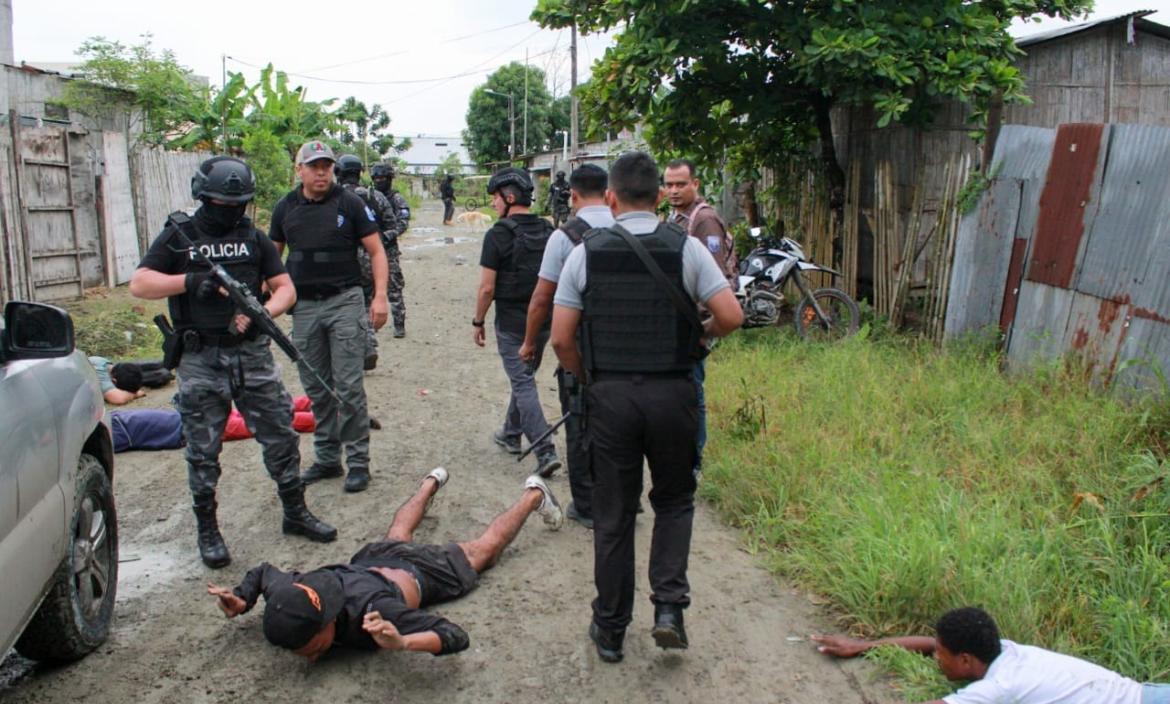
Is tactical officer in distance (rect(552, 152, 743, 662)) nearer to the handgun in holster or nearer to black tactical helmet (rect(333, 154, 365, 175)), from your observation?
the handgun in holster

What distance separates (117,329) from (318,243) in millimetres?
5171

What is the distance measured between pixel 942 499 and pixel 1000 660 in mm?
1492

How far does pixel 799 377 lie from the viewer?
23.1ft

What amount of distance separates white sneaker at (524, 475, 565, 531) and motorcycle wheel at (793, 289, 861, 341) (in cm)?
483

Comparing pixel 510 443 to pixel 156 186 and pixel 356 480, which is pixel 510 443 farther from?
pixel 156 186

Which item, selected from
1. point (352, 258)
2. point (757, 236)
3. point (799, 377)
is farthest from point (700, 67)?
point (352, 258)

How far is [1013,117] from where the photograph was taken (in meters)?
10.1

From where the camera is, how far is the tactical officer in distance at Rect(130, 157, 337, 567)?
4242mm

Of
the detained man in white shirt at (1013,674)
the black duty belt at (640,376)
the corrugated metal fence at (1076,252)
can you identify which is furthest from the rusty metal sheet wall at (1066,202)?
the black duty belt at (640,376)

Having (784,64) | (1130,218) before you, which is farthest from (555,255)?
(784,64)

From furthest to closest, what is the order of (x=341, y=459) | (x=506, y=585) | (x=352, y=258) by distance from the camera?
(x=341, y=459) → (x=352, y=258) → (x=506, y=585)

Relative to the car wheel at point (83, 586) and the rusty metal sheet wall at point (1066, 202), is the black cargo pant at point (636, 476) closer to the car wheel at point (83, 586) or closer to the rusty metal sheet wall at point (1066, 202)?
the car wheel at point (83, 586)

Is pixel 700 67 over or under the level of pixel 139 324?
over

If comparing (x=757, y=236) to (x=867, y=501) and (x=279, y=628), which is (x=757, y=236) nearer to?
(x=867, y=501)
